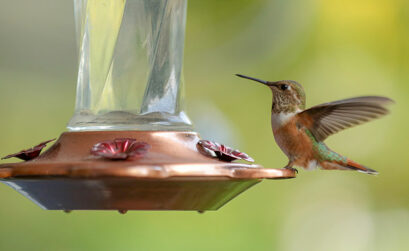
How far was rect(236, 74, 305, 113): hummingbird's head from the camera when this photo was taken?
345cm

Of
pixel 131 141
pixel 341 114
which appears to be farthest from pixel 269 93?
pixel 131 141

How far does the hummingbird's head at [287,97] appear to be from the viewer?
3453 mm

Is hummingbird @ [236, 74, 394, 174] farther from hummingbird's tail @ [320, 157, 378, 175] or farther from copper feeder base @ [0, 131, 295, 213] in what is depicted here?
copper feeder base @ [0, 131, 295, 213]

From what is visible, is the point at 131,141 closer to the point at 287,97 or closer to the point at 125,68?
the point at 125,68

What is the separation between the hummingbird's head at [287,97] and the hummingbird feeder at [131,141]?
0.97 metres

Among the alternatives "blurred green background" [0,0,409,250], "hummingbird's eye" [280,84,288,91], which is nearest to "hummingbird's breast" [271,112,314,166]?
"hummingbird's eye" [280,84,288,91]

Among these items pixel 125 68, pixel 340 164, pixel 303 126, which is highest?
pixel 125 68

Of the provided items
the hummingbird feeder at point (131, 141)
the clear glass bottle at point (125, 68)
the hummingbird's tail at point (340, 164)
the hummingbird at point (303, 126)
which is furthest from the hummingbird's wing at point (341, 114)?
the clear glass bottle at point (125, 68)

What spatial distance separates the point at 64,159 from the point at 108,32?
26.3 inches

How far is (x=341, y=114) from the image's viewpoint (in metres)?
3.28

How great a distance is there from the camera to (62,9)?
20.5ft

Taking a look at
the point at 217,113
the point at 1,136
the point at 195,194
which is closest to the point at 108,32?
the point at 195,194

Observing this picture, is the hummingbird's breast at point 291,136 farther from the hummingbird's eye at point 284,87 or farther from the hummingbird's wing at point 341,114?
the hummingbird's eye at point 284,87

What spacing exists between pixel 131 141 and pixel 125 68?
453 millimetres
